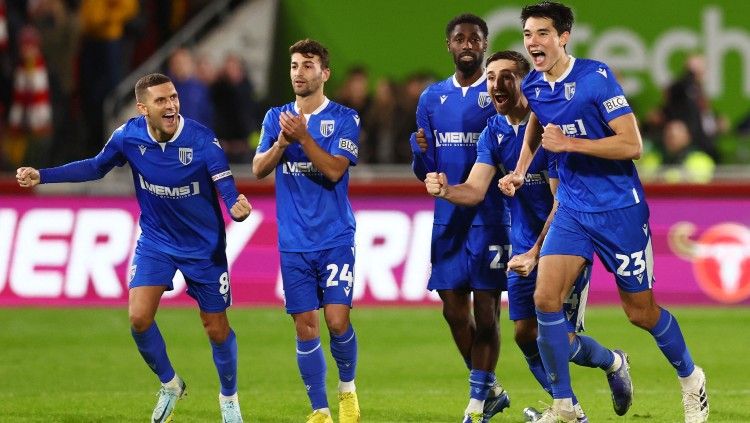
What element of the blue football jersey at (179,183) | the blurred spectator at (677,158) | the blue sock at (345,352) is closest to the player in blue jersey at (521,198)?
the blue sock at (345,352)

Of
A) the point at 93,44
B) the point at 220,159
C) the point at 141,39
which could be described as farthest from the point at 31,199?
the point at 220,159

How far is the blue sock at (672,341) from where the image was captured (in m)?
8.74

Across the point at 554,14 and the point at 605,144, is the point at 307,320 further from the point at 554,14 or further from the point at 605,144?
the point at 554,14

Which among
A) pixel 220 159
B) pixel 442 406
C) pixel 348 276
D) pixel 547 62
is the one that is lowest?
pixel 442 406

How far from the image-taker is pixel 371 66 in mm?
21578

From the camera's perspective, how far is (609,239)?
8484mm

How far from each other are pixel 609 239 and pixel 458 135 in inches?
55.8

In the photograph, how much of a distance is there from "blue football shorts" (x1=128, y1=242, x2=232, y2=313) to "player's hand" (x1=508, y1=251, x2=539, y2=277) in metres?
1.89

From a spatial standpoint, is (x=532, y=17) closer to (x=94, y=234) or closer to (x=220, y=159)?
(x=220, y=159)

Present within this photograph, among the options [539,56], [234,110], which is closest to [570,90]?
[539,56]

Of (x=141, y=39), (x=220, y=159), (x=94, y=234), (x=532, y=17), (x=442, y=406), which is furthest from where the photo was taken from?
(x=141, y=39)

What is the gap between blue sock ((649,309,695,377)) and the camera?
8.74 metres

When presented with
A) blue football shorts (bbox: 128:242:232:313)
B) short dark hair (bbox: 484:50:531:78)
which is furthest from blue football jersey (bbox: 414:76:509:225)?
blue football shorts (bbox: 128:242:232:313)

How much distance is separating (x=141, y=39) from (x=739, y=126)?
8667mm
